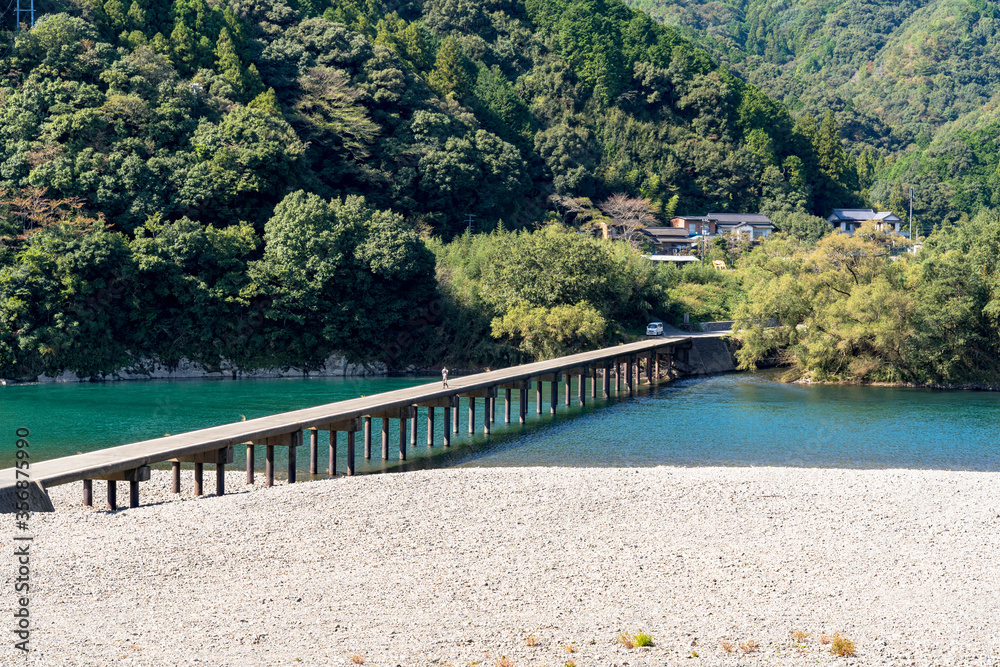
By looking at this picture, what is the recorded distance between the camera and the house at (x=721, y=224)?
9462 centimetres

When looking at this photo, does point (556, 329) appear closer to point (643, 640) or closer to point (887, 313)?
point (887, 313)

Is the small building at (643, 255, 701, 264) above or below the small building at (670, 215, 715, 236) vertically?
below

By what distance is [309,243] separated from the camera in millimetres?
54750

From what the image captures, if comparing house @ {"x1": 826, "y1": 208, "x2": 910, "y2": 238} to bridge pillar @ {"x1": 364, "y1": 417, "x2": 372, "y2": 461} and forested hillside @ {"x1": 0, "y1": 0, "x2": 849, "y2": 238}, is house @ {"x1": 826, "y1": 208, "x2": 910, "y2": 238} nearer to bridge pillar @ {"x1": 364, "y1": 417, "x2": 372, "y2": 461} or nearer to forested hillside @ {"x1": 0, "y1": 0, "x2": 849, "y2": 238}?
forested hillside @ {"x1": 0, "y1": 0, "x2": 849, "y2": 238}

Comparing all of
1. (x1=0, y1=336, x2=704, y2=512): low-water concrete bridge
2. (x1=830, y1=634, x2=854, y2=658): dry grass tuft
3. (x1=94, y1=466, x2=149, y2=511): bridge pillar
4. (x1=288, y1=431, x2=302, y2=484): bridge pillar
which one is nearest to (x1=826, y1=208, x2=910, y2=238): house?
(x1=0, y1=336, x2=704, y2=512): low-water concrete bridge

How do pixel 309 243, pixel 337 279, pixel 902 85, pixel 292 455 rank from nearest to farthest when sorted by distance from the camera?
pixel 292 455 < pixel 309 243 < pixel 337 279 < pixel 902 85

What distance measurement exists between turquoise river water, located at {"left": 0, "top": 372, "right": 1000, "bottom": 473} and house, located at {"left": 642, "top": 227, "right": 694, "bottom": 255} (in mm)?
39327

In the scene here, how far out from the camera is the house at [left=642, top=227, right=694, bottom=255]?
9012 centimetres

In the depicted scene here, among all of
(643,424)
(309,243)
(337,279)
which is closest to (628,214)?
(337,279)

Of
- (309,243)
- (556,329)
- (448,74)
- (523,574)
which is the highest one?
(448,74)

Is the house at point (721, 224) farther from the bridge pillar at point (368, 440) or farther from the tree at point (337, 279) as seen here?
the bridge pillar at point (368, 440)

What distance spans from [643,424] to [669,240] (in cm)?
5606

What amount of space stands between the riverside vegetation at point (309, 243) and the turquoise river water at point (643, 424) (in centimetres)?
353

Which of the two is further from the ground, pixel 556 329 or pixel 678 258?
pixel 678 258
